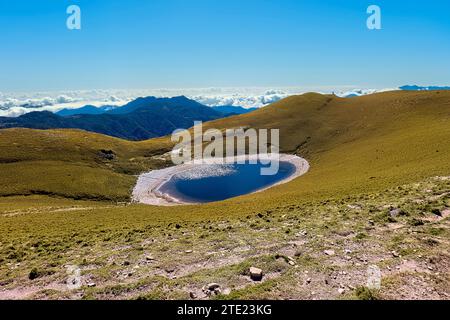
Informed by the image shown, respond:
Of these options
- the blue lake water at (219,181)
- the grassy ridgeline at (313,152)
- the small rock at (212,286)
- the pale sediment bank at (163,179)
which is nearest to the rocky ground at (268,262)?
the small rock at (212,286)

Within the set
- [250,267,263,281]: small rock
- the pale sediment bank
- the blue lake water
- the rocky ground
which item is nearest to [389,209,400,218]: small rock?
the rocky ground

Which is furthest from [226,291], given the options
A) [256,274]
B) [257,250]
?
[257,250]

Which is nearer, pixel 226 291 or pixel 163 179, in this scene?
pixel 226 291

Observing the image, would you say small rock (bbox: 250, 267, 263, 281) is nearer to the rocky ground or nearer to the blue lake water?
the rocky ground

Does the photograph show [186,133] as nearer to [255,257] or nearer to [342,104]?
[342,104]

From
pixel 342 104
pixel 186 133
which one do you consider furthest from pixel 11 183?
pixel 342 104

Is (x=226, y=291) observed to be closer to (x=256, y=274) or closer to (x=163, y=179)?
(x=256, y=274)
